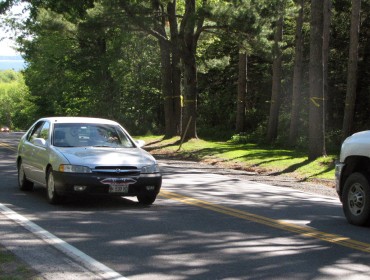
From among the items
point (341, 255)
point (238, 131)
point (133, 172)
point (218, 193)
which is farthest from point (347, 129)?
point (341, 255)

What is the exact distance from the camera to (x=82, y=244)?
721cm

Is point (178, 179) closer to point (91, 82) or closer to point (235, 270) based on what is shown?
point (235, 270)

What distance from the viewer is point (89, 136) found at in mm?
11055

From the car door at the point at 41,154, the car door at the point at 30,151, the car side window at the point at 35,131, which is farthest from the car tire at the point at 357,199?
the car side window at the point at 35,131

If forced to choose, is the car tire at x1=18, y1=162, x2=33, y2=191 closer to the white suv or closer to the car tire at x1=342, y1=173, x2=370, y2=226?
the white suv

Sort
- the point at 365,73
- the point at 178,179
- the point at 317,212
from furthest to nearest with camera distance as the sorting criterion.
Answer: the point at 365,73, the point at 178,179, the point at 317,212

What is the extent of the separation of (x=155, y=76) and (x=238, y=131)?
7890mm

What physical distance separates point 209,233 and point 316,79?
13056 mm

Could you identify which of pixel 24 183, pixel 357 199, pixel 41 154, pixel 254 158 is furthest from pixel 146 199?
pixel 254 158

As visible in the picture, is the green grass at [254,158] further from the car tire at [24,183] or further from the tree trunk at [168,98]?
the car tire at [24,183]

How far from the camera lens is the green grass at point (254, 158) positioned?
18797 mm

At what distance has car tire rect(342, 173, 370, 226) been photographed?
892 cm

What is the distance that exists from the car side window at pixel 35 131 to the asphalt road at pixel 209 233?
1150 millimetres

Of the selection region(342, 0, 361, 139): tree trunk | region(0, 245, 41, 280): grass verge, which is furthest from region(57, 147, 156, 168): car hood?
region(342, 0, 361, 139): tree trunk
